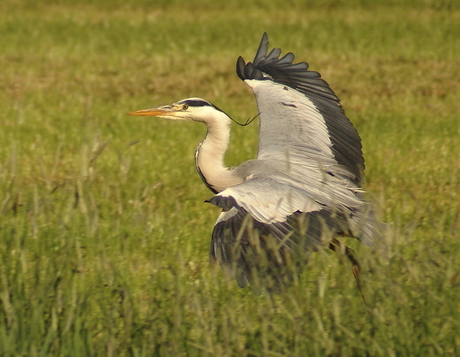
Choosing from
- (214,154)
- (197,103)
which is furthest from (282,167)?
(197,103)

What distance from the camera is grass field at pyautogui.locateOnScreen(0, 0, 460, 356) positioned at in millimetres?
3477

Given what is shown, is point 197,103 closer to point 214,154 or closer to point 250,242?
point 214,154

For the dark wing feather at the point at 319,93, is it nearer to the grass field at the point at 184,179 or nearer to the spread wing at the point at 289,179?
the spread wing at the point at 289,179

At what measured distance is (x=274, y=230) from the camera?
434 centimetres

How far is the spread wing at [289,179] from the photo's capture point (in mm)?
4098

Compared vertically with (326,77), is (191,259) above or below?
below

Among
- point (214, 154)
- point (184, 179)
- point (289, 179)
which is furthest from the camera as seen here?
point (184, 179)

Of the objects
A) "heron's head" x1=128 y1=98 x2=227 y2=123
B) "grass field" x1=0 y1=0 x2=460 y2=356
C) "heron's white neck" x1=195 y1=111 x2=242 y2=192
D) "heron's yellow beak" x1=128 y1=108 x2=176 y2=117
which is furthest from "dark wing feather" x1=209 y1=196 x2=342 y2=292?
"heron's yellow beak" x1=128 y1=108 x2=176 y2=117

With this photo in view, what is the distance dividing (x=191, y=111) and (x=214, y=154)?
0.35 m

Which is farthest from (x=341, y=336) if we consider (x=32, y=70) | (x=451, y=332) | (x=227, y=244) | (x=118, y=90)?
(x=32, y=70)

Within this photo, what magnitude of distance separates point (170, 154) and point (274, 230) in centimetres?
402

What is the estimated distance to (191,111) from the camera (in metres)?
5.86

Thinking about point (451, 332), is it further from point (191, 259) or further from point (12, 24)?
point (12, 24)

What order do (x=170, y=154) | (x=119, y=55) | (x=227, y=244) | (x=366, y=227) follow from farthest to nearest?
(x=119, y=55) → (x=170, y=154) → (x=366, y=227) → (x=227, y=244)
